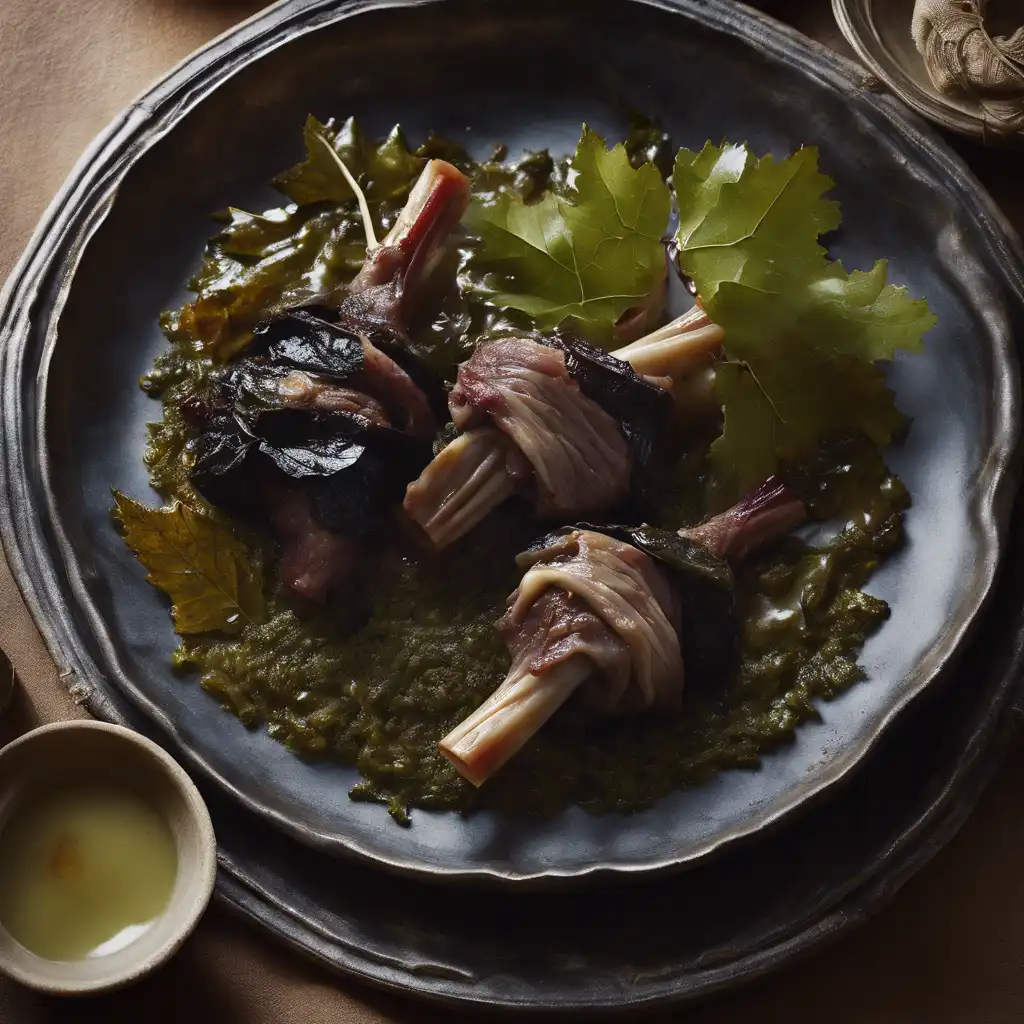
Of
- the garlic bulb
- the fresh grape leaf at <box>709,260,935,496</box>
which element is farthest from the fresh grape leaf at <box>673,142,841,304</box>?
the garlic bulb

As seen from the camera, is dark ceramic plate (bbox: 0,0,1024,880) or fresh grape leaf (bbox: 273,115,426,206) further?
fresh grape leaf (bbox: 273,115,426,206)

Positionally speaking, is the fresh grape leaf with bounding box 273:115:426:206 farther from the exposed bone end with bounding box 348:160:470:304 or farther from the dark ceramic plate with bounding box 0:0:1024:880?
the exposed bone end with bounding box 348:160:470:304

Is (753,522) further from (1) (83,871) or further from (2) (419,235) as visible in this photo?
(1) (83,871)

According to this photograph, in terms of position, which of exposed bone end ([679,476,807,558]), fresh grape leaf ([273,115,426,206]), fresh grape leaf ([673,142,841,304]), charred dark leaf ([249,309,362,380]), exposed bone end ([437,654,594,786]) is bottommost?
exposed bone end ([437,654,594,786])

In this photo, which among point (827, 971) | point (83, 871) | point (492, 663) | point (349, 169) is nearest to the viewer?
point (83, 871)

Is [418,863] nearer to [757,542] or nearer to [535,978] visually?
[535,978]

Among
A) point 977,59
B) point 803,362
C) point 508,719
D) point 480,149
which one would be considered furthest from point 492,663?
point 977,59

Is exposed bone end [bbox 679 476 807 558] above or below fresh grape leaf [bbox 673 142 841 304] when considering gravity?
below
